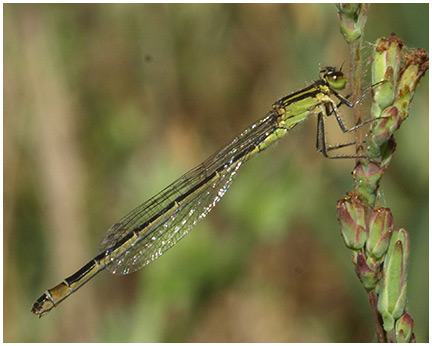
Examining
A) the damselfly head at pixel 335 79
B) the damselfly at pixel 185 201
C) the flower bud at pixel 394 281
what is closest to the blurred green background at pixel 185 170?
the damselfly at pixel 185 201

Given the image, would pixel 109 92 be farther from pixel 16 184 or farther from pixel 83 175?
pixel 16 184

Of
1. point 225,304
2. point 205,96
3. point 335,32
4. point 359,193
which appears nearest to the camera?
point 359,193

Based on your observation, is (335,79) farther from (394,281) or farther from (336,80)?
→ (394,281)

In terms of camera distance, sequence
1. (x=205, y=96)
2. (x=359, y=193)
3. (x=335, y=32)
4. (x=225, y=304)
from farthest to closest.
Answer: (x=205, y=96) < (x=335, y=32) < (x=225, y=304) < (x=359, y=193)

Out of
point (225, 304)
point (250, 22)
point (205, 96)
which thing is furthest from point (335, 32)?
point (225, 304)

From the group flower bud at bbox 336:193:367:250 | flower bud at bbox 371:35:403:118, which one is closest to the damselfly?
flower bud at bbox 371:35:403:118

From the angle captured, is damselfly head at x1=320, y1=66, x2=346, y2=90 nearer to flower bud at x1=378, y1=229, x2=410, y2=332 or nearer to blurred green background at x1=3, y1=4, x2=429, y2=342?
blurred green background at x1=3, y1=4, x2=429, y2=342
